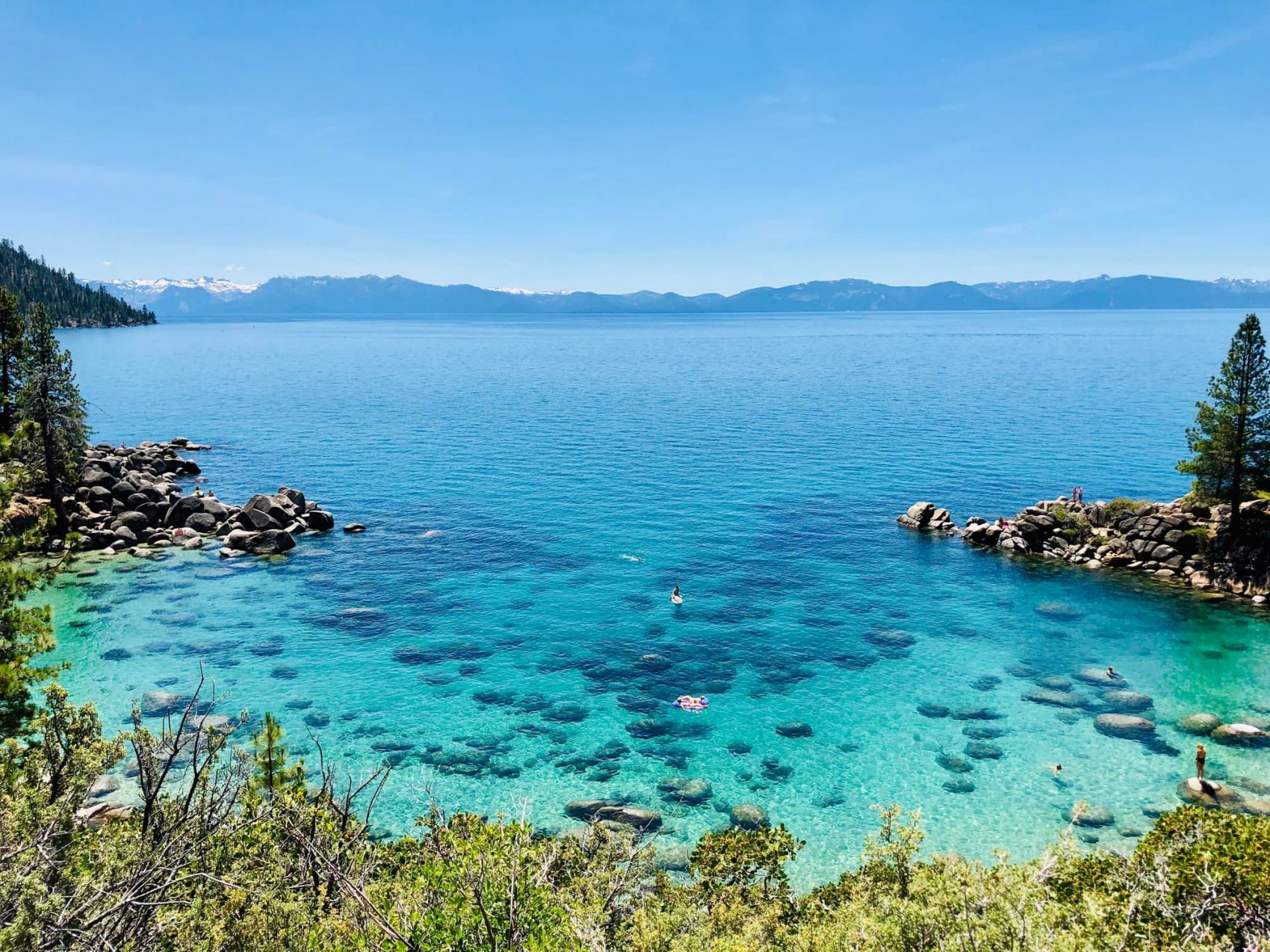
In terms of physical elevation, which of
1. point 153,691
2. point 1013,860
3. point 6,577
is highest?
point 6,577

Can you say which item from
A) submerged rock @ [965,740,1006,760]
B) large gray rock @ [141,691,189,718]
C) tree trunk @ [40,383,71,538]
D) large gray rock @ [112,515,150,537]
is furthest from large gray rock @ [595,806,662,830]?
large gray rock @ [112,515,150,537]

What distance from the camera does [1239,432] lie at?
59969 mm

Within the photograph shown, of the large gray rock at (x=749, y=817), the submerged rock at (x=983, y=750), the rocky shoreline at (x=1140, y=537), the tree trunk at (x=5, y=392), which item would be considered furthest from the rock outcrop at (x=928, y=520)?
the tree trunk at (x=5, y=392)

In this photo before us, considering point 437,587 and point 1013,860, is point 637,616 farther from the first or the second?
point 1013,860

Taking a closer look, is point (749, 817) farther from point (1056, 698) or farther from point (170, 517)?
point (170, 517)

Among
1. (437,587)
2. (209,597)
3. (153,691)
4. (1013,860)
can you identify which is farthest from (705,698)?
(209,597)

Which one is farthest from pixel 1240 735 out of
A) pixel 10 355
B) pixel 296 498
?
pixel 10 355

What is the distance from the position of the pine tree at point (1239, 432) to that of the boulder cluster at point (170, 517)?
8109 cm

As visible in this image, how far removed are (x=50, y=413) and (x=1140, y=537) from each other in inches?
3951

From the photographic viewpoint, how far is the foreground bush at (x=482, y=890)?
15.0m

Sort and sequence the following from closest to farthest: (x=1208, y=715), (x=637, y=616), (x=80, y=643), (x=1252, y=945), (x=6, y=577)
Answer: (x=1252, y=945) < (x=6, y=577) < (x=1208, y=715) < (x=80, y=643) < (x=637, y=616)

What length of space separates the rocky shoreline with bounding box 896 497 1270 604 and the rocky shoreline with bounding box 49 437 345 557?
62.9 m

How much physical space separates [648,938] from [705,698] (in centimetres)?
2845

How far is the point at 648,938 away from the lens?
17281mm
